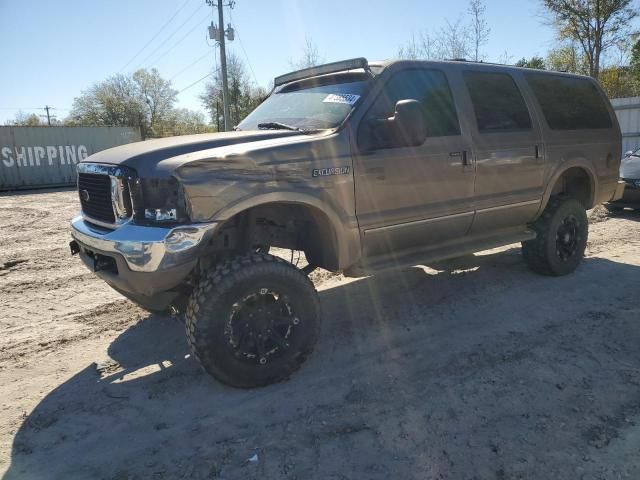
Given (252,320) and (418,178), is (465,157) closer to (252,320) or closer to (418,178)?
(418,178)

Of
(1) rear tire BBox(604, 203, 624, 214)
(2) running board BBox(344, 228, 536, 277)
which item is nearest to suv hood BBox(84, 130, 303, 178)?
(2) running board BBox(344, 228, 536, 277)

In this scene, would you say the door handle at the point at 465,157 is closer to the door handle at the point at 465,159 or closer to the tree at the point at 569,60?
the door handle at the point at 465,159

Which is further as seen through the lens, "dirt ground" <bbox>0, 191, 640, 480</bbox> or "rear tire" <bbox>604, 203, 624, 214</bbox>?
"rear tire" <bbox>604, 203, 624, 214</bbox>

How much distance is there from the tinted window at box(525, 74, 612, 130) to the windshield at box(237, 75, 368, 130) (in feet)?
7.50

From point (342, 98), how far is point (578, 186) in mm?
3489

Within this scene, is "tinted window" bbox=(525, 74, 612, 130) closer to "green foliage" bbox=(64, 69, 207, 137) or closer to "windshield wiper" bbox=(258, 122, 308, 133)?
"windshield wiper" bbox=(258, 122, 308, 133)

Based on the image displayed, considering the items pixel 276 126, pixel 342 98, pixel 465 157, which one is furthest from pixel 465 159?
pixel 276 126

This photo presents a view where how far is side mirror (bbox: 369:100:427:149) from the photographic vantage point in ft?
11.4

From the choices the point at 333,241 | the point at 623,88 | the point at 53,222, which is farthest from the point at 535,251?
the point at 623,88

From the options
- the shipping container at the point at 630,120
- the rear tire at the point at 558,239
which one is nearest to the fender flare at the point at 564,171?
the rear tire at the point at 558,239

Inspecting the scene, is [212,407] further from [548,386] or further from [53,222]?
[53,222]

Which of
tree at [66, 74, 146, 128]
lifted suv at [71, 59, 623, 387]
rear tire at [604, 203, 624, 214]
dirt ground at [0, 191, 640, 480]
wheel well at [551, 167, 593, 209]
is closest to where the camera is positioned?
dirt ground at [0, 191, 640, 480]

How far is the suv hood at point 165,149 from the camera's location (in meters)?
2.96

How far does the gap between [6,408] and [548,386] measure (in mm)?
3496
